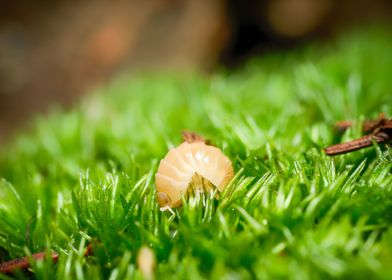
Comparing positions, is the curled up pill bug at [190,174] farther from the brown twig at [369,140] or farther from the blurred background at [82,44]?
the blurred background at [82,44]

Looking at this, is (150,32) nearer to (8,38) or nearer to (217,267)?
(8,38)

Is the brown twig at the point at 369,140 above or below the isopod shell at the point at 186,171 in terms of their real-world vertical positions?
below

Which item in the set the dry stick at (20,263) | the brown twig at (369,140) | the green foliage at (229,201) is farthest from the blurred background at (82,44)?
the dry stick at (20,263)

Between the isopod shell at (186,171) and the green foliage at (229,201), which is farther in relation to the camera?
the isopod shell at (186,171)

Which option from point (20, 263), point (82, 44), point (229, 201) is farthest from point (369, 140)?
point (82, 44)

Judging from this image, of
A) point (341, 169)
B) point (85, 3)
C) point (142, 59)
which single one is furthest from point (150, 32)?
point (341, 169)
